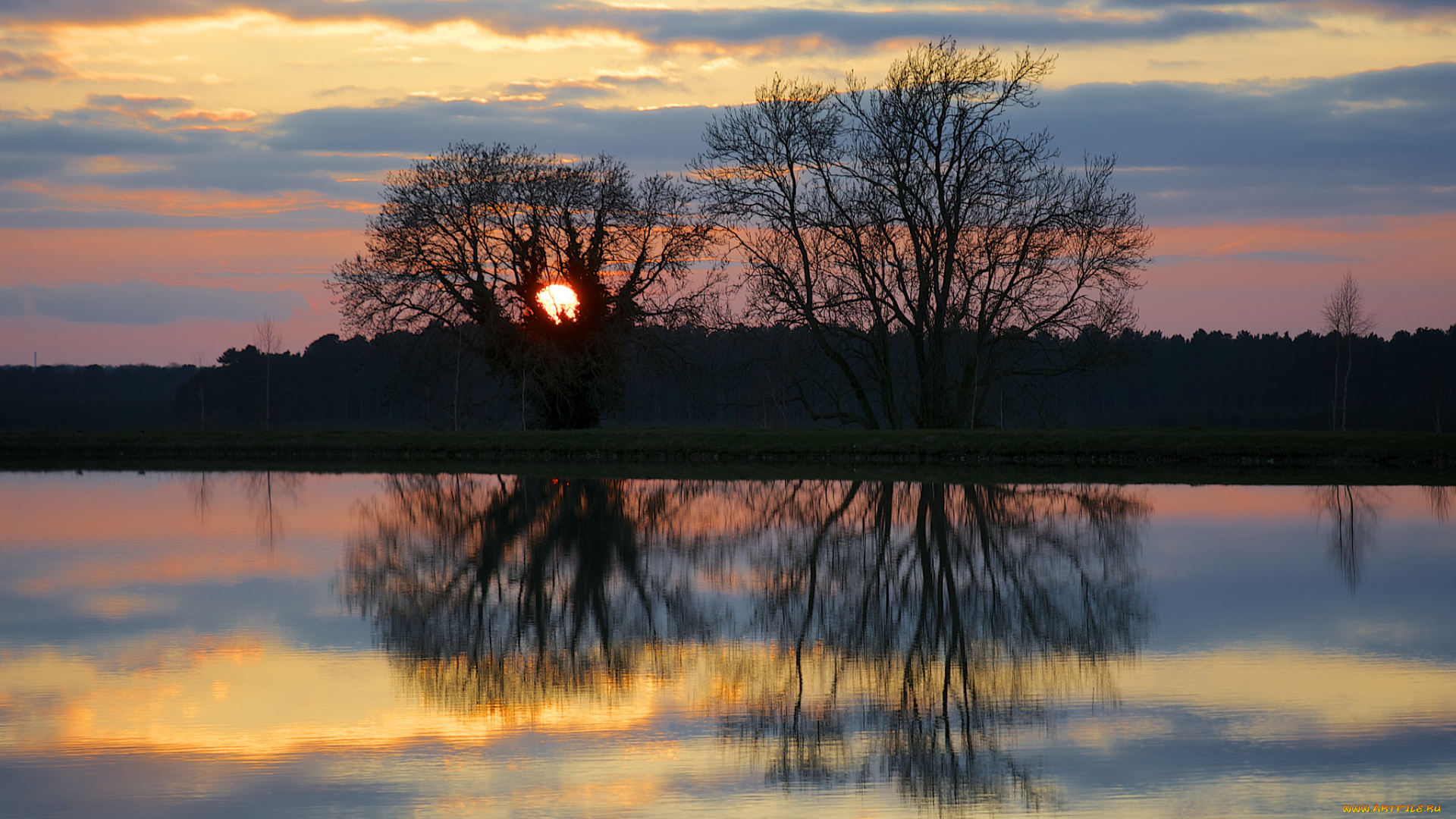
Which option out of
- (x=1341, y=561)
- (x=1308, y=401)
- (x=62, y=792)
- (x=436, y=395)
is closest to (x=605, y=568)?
(x=62, y=792)

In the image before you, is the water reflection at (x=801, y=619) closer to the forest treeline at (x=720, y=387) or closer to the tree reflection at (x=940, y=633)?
the tree reflection at (x=940, y=633)

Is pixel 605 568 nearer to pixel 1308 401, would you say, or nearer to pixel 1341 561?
pixel 1341 561

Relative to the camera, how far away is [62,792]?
16.9 ft

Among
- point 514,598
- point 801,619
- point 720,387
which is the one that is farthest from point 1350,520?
point 720,387

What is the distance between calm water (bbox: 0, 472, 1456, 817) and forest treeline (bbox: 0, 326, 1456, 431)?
20816 mm

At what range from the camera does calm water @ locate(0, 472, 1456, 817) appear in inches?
208

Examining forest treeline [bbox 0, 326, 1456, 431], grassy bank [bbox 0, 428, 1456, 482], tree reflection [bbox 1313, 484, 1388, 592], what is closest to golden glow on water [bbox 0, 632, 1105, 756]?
tree reflection [bbox 1313, 484, 1388, 592]

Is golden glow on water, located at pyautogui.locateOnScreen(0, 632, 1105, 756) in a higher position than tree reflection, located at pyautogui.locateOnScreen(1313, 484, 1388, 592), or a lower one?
lower

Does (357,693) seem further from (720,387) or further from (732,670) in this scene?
(720,387)

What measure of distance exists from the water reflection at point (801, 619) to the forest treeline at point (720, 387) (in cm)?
1891

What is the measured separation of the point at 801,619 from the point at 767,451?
21019mm

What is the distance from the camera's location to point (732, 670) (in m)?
7.48

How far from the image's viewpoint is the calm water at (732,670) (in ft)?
17.4

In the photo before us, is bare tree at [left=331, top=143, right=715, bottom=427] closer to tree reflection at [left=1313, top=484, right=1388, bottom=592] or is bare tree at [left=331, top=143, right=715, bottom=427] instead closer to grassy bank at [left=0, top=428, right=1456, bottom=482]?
grassy bank at [left=0, top=428, right=1456, bottom=482]
